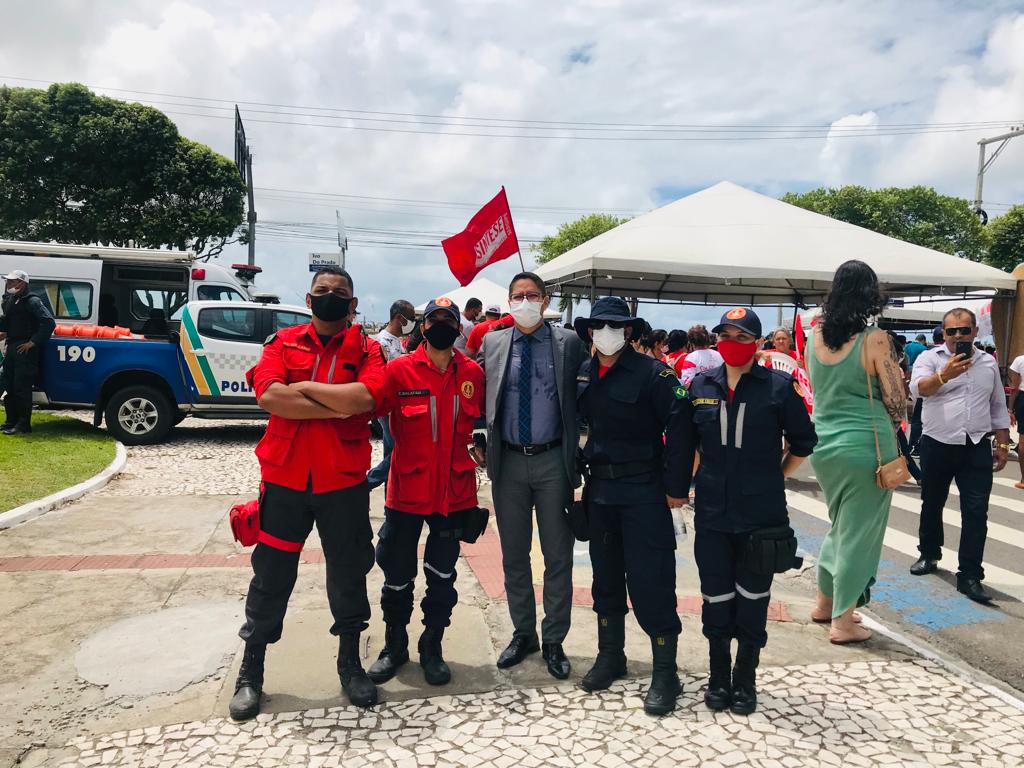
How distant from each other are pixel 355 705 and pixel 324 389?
1373mm

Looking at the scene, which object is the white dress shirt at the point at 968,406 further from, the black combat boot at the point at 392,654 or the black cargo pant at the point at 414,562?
the black combat boot at the point at 392,654

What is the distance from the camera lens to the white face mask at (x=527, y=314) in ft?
11.7

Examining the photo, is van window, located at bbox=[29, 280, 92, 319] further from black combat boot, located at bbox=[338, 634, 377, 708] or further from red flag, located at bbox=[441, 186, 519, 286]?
black combat boot, located at bbox=[338, 634, 377, 708]

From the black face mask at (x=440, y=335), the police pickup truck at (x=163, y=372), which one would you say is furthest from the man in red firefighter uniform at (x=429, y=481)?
the police pickup truck at (x=163, y=372)

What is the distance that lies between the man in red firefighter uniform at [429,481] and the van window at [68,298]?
1112 centimetres

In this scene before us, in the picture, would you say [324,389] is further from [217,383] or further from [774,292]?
[774,292]

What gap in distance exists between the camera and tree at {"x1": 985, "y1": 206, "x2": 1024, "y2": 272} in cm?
2875

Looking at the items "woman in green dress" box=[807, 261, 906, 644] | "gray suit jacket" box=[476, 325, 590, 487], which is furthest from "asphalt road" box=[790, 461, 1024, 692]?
"gray suit jacket" box=[476, 325, 590, 487]

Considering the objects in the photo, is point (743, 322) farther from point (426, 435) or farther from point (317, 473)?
point (317, 473)

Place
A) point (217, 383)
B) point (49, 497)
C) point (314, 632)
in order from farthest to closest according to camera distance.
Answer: point (217, 383) → point (49, 497) → point (314, 632)

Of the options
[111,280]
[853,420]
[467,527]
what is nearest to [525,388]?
[467,527]

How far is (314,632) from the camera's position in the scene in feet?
12.6

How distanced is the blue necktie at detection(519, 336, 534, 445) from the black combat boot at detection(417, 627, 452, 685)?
1.00 m

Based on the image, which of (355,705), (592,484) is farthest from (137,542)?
(592,484)
